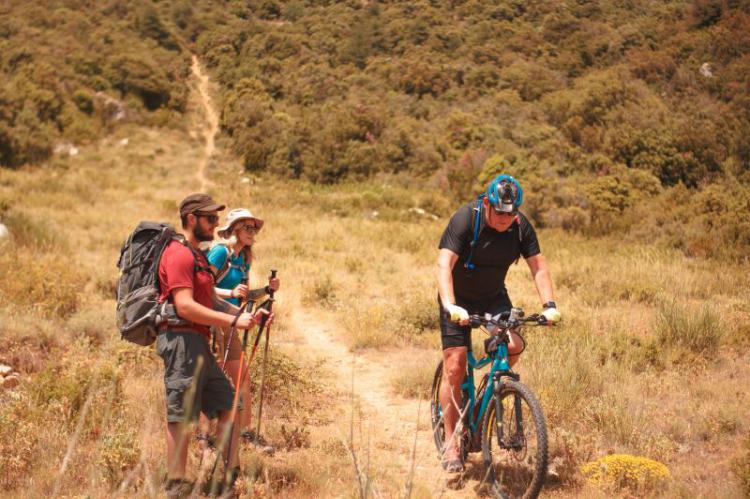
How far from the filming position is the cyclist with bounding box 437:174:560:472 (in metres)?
3.96

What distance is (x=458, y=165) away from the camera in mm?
25266

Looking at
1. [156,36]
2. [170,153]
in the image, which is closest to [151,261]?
[170,153]

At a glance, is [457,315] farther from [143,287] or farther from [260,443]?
[260,443]

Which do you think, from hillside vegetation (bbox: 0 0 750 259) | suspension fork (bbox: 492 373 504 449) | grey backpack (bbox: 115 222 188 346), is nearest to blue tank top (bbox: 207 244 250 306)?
grey backpack (bbox: 115 222 188 346)

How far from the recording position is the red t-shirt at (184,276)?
317 cm

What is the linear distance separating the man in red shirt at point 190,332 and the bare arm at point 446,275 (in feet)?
4.06

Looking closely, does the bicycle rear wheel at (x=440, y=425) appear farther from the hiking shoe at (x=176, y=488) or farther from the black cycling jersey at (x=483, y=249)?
the hiking shoe at (x=176, y=488)

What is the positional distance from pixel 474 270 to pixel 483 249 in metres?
0.18

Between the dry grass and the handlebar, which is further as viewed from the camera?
the dry grass

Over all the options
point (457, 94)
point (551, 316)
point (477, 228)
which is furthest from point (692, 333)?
point (457, 94)

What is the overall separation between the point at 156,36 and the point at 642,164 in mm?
39449

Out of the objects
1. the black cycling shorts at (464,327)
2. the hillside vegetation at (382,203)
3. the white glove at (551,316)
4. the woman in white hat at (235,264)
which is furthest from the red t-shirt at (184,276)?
the white glove at (551,316)

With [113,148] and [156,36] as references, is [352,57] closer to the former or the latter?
[156,36]

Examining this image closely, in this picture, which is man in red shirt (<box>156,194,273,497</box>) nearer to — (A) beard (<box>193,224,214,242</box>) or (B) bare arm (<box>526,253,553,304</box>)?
(A) beard (<box>193,224,214,242</box>)
